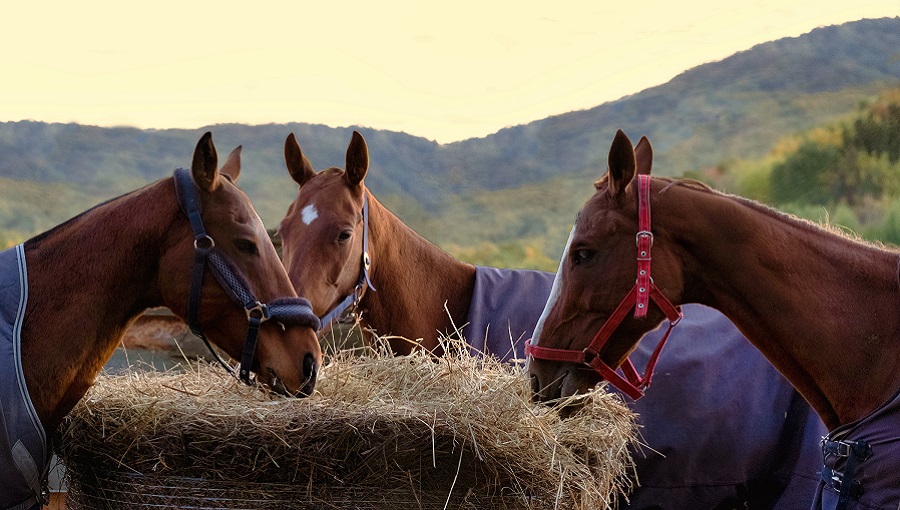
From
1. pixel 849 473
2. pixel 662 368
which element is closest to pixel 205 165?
pixel 849 473

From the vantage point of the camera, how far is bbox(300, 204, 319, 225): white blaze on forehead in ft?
11.0

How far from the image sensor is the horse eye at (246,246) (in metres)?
2.35

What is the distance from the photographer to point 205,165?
91.7 inches

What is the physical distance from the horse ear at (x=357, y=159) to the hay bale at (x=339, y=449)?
126 centimetres

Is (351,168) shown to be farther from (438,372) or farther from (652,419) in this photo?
(652,419)

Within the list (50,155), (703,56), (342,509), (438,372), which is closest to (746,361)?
(438,372)

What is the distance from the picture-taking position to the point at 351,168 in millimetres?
3498

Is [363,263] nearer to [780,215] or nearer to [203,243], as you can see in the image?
[203,243]

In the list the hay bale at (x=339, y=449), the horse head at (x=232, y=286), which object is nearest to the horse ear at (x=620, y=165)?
the hay bale at (x=339, y=449)

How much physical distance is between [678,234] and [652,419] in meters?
1.24

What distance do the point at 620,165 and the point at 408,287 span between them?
133 cm

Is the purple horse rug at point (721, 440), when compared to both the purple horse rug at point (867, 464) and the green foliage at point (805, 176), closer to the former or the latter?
the purple horse rug at point (867, 464)

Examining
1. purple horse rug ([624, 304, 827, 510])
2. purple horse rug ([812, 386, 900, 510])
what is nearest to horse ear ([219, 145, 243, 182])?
purple horse rug ([624, 304, 827, 510])

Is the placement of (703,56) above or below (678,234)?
above
